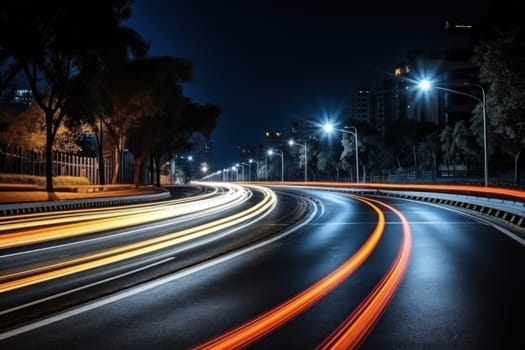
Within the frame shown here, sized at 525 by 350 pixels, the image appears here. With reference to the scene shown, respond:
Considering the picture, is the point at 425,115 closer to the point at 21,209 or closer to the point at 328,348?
the point at 21,209

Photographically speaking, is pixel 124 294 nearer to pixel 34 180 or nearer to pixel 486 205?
pixel 486 205

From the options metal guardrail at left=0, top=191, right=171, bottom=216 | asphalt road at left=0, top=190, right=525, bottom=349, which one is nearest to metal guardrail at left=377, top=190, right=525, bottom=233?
asphalt road at left=0, top=190, right=525, bottom=349

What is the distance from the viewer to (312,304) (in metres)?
7.77

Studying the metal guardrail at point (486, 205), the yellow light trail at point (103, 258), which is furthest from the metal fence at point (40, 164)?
the yellow light trail at point (103, 258)

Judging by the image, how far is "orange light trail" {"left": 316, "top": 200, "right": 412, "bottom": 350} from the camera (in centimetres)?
591

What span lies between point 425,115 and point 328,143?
29.5m

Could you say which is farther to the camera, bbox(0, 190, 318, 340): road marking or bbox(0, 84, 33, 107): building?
bbox(0, 84, 33, 107): building

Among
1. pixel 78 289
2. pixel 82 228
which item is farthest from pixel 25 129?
pixel 78 289

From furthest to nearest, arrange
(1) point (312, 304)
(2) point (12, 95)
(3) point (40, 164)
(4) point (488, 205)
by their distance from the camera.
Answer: (3) point (40, 164), (2) point (12, 95), (4) point (488, 205), (1) point (312, 304)

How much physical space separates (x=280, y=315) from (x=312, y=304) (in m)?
0.78

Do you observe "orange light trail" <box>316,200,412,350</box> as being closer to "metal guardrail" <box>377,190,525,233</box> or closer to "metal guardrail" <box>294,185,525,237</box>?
"metal guardrail" <box>294,185,525,237</box>

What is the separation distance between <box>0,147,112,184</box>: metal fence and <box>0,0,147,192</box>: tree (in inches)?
725

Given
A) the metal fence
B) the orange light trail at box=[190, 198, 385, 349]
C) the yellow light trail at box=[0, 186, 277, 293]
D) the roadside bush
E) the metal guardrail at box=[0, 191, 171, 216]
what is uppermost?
the metal fence

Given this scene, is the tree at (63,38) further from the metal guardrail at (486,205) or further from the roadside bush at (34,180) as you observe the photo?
the metal guardrail at (486,205)
